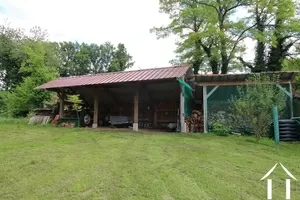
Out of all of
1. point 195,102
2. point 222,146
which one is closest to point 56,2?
point 195,102

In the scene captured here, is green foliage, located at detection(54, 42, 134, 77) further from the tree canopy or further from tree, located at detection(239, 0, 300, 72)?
tree, located at detection(239, 0, 300, 72)

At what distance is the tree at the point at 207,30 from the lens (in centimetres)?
1873

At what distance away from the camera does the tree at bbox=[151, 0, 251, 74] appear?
18.7 meters

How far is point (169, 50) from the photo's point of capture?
22.8m

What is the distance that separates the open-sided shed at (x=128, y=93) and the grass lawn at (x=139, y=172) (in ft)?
16.9

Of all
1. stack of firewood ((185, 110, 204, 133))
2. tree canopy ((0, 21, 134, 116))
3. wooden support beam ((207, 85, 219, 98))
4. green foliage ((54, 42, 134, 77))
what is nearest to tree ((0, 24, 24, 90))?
tree canopy ((0, 21, 134, 116))

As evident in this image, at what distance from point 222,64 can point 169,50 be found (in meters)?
5.35

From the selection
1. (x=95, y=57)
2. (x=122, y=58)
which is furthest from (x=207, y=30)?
(x=95, y=57)

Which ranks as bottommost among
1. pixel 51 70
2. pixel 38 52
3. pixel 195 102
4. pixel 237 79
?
pixel 195 102

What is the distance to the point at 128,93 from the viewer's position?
13789 millimetres

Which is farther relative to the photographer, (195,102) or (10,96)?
(10,96)

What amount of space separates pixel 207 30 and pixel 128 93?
8.34m

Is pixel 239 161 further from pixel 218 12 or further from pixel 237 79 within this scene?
pixel 218 12

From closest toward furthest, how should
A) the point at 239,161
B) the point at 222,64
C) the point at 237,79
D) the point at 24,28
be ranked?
1. the point at 239,161
2. the point at 237,79
3. the point at 222,64
4. the point at 24,28
